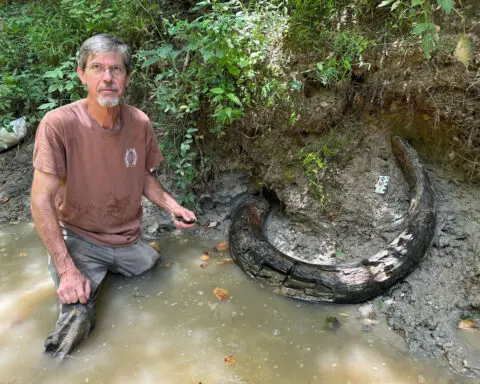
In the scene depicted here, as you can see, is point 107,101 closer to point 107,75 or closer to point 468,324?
point 107,75

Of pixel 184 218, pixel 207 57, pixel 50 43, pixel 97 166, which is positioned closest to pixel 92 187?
→ pixel 97 166

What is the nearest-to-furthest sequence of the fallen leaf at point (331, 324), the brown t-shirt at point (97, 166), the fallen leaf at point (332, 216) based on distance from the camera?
the brown t-shirt at point (97, 166)
the fallen leaf at point (331, 324)
the fallen leaf at point (332, 216)

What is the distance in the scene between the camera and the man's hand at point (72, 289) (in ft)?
8.19

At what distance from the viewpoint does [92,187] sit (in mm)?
2762

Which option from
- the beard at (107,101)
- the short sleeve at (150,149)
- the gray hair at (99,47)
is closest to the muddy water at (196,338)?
the short sleeve at (150,149)

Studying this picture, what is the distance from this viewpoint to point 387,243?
3.22 m

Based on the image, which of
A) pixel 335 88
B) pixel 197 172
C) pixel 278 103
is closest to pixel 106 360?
pixel 197 172

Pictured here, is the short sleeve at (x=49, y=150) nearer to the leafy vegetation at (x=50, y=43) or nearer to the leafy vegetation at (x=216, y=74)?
the leafy vegetation at (x=216, y=74)

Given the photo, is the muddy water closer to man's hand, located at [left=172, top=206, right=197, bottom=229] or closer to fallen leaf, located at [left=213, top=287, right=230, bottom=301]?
fallen leaf, located at [left=213, top=287, right=230, bottom=301]

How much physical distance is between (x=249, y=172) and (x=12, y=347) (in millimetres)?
2597

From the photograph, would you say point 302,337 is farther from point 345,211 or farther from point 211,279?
point 345,211

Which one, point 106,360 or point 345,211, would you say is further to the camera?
point 345,211

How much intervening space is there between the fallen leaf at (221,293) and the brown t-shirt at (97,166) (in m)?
0.84

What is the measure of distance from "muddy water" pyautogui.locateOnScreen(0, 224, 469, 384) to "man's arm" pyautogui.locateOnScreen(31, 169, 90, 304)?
297mm
